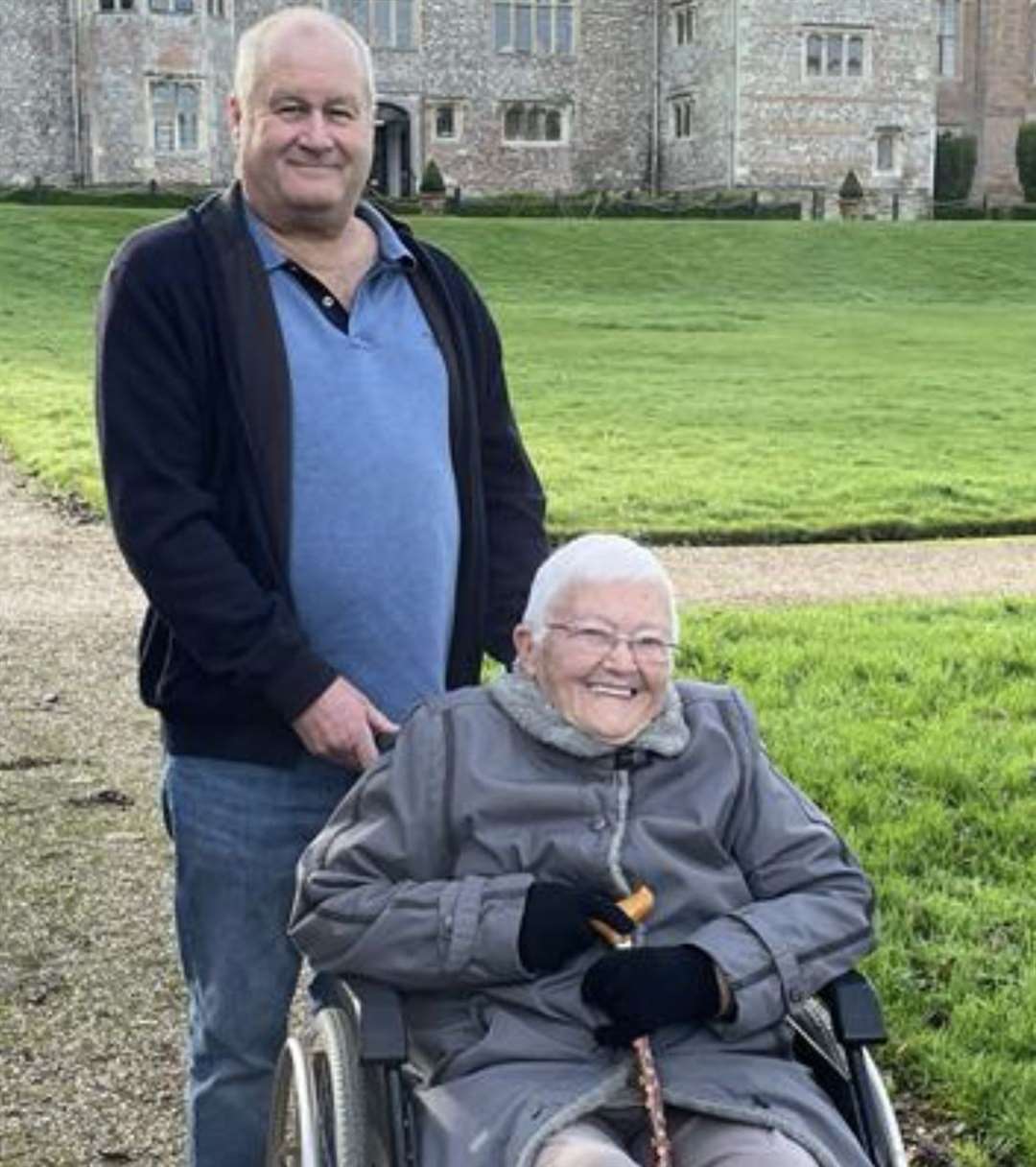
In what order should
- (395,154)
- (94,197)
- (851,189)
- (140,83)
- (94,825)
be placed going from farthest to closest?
(395,154) < (851,189) < (140,83) < (94,197) < (94,825)

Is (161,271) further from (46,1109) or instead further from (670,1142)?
(46,1109)

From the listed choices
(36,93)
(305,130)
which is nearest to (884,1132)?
(305,130)

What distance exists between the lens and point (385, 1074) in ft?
8.39

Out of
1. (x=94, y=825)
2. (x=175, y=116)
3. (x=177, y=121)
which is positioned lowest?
(x=94, y=825)

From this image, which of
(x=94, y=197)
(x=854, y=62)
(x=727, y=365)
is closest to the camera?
(x=727, y=365)

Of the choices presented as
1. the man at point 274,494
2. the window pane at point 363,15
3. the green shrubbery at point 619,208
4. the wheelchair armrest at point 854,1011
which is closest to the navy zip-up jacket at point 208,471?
the man at point 274,494

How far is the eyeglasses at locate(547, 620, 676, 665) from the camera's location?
274 centimetres

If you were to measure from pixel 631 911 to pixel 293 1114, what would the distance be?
641 mm

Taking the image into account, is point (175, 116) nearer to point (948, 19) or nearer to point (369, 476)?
point (948, 19)

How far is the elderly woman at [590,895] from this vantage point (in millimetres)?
2514

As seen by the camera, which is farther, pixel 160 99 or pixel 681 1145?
pixel 160 99

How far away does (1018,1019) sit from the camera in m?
4.03

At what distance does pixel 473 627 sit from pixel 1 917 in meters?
2.35

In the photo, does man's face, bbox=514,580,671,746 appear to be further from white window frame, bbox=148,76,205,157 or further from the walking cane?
white window frame, bbox=148,76,205,157
